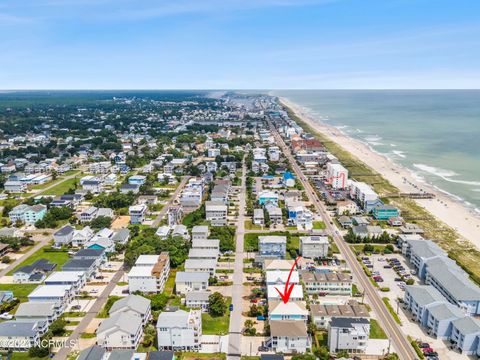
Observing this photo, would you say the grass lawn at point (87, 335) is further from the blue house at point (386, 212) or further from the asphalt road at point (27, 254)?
the blue house at point (386, 212)

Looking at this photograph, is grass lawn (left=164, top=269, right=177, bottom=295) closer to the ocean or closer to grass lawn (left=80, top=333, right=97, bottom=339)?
grass lawn (left=80, top=333, right=97, bottom=339)

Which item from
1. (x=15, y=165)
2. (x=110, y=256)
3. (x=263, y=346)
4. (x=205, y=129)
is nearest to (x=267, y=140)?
(x=205, y=129)

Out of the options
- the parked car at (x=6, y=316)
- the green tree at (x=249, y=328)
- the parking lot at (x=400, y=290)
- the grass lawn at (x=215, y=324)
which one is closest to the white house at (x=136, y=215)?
the parked car at (x=6, y=316)

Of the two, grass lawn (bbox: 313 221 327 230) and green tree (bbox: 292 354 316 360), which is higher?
green tree (bbox: 292 354 316 360)

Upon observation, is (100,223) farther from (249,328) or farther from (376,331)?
(376,331)

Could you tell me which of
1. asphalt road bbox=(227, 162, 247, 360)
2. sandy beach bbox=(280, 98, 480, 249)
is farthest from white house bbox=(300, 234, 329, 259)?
sandy beach bbox=(280, 98, 480, 249)

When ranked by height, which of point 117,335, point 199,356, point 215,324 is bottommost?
point 199,356

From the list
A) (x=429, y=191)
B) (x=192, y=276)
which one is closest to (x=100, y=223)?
(x=192, y=276)
